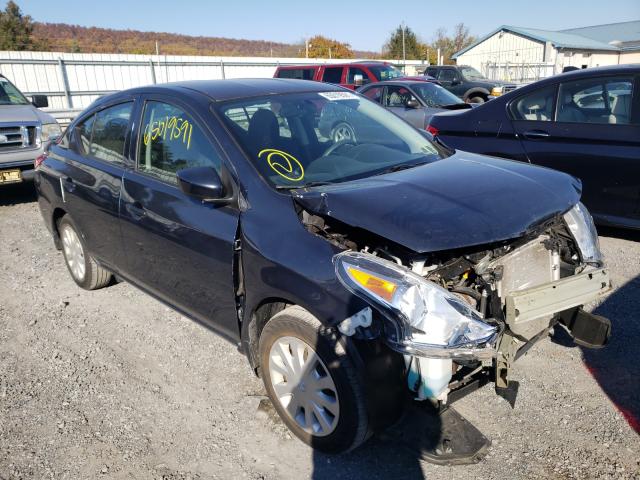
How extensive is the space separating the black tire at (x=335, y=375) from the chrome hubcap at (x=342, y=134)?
1.30m

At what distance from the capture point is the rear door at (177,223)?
307 centimetres

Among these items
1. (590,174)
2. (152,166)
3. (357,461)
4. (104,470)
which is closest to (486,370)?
(357,461)

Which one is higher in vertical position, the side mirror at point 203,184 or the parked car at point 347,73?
the parked car at point 347,73

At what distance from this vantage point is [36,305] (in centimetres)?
476

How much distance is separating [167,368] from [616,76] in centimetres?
485

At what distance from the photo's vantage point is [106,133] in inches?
165

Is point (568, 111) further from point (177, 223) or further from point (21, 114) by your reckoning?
point (21, 114)

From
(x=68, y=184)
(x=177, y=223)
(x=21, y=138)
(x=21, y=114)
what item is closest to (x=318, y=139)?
(x=177, y=223)

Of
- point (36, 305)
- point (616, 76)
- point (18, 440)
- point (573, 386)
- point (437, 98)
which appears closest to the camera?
point (18, 440)

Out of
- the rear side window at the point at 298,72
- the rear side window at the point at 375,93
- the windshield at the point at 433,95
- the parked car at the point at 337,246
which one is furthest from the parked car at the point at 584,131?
the rear side window at the point at 298,72

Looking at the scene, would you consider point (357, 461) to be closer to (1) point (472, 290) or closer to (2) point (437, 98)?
(1) point (472, 290)

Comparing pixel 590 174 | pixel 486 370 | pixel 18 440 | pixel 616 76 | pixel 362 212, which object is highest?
pixel 616 76

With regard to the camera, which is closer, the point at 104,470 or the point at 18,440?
the point at 104,470

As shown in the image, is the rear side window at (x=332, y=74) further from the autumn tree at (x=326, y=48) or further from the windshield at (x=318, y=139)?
the autumn tree at (x=326, y=48)
